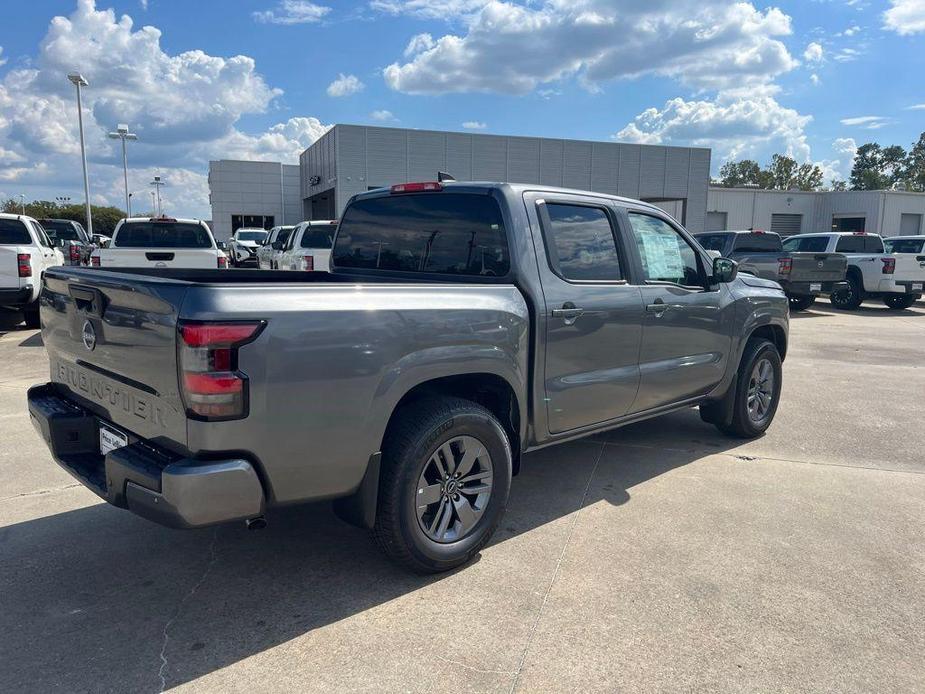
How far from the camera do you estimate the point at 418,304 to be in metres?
3.16

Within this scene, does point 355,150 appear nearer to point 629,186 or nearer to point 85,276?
point 629,186

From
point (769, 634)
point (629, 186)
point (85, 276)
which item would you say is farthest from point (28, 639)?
point (629, 186)

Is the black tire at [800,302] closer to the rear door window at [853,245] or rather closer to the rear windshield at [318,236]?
the rear door window at [853,245]

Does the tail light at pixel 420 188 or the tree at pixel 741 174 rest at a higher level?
the tree at pixel 741 174

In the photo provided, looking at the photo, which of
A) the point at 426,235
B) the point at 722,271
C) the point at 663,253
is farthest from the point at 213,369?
the point at 722,271

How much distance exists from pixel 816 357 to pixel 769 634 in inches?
326

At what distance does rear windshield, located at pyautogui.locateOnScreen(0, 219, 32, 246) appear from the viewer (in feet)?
36.3

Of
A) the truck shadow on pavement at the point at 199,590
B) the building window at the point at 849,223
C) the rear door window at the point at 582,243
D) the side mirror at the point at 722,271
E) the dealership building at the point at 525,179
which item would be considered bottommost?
the truck shadow on pavement at the point at 199,590

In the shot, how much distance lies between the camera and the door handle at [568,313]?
3867mm

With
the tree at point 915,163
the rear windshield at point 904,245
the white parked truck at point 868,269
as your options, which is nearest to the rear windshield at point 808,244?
the white parked truck at point 868,269

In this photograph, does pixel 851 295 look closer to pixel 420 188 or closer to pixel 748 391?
pixel 748 391

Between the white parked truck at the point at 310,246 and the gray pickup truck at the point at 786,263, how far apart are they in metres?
8.88

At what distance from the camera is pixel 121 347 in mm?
2947

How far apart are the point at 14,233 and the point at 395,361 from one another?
35.6ft
